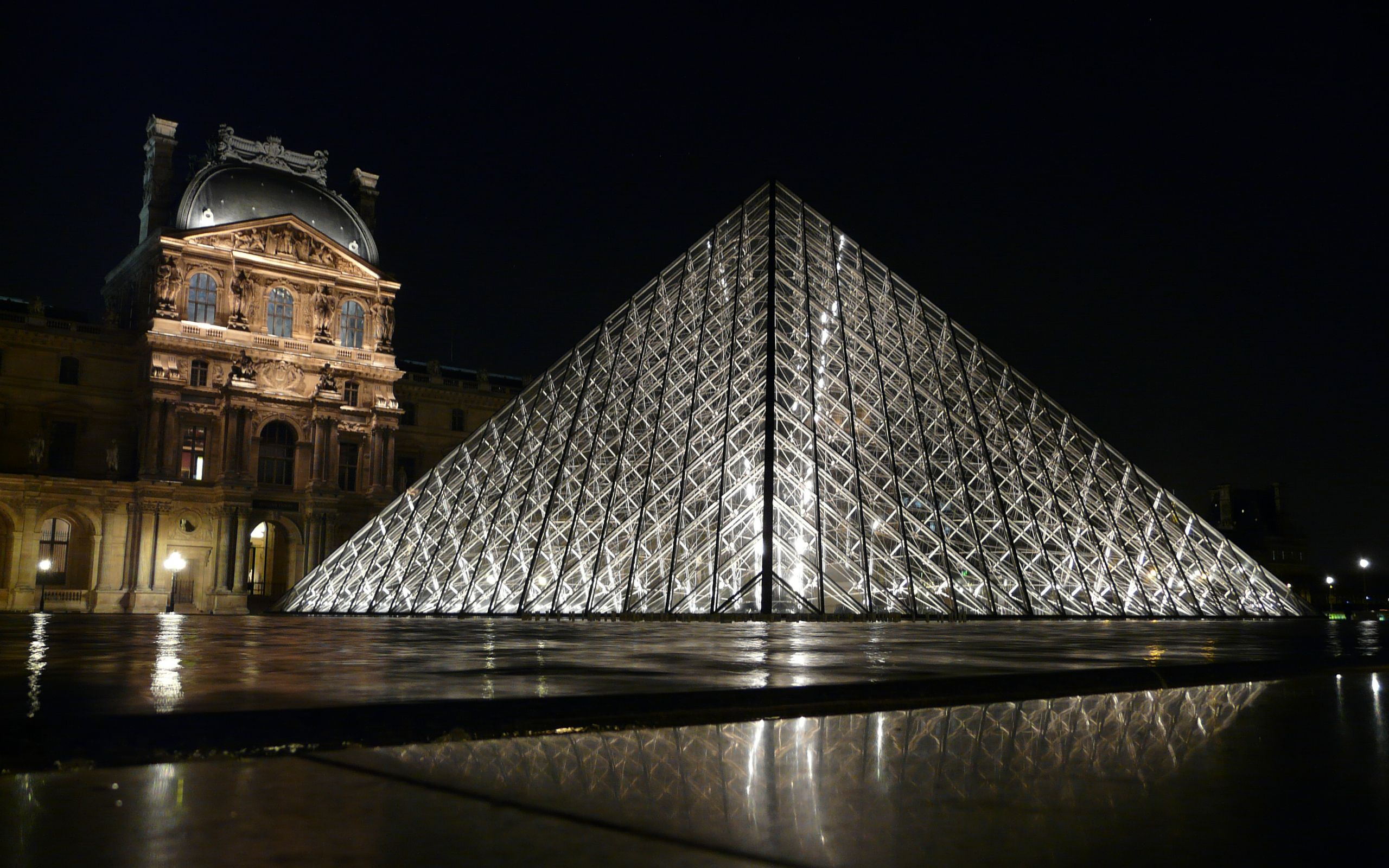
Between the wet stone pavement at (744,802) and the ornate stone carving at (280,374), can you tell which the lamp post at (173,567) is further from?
the wet stone pavement at (744,802)

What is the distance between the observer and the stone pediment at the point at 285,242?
42156 mm

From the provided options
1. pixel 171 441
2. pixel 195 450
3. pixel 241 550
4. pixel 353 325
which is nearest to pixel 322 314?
pixel 353 325

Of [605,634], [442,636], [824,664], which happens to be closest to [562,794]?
[824,664]

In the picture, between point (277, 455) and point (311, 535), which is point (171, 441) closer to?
point (277, 455)

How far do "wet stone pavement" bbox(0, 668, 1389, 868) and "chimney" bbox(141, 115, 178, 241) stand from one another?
48.7m

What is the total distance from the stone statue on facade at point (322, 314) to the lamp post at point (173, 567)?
400 inches

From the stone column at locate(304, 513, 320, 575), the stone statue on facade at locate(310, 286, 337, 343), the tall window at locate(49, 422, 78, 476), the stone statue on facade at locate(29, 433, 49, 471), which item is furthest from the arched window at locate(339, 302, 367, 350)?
the stone statue on facade at locate(29, 433, 49, 471)

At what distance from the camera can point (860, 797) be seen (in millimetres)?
2520

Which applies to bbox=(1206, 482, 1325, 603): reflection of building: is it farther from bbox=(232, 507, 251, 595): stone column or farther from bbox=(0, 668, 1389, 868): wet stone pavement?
bbox=(0, 668, 1389, 868): wet stone pavement

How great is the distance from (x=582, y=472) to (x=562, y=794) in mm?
21723

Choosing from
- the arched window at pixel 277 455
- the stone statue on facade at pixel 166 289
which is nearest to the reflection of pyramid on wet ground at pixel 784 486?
the arched window at pixel 277 455

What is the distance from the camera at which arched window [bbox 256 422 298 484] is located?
141ft

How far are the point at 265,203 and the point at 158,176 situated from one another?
17.1 ft

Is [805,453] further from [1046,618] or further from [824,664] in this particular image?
[824,664]
